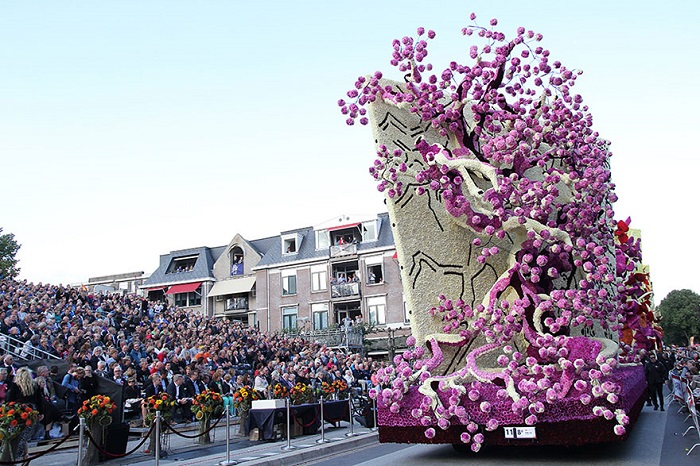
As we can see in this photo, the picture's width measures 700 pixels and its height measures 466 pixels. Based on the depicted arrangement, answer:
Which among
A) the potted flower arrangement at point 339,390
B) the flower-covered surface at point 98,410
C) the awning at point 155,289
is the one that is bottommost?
the potted flower arrangement at point 339,390

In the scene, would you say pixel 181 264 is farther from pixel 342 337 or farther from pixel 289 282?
pixel 342 337

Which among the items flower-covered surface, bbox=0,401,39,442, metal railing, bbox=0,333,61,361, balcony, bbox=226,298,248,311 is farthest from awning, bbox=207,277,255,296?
flower-covered surface, bbox=0,401,39,442

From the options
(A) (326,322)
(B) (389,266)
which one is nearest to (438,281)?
(B) (389,266)

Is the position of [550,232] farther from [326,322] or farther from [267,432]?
[326,322]

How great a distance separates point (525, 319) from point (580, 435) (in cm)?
203

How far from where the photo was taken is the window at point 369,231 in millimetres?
42625

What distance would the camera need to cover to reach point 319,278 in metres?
44.3

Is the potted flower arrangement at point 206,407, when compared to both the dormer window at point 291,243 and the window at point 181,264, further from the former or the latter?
the window at point 181,264

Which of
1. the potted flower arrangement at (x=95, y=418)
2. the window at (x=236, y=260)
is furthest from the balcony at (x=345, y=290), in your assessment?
the potted flower arrangement at (x=95, y=418)

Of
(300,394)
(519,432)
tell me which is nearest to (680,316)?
(300,394)

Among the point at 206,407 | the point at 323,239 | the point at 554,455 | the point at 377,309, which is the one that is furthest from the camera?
the point at 323,239

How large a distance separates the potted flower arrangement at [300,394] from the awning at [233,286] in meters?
31.5

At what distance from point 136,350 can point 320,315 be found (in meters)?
25.2

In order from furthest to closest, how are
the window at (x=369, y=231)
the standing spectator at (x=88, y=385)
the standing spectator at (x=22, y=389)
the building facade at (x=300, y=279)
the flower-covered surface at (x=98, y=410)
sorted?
the window at (x=369, y=231)
the building facade at (x=300, y=279)
the standing spectator at (x=88, y=385)
the standing spectator at (x=22, y=389)
the flower-covered surface at (x=98, y=410)
